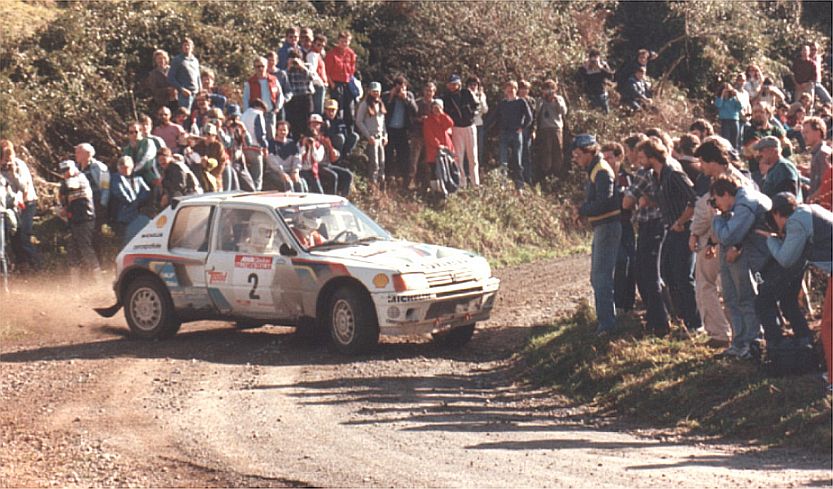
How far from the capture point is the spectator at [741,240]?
11.7 meters

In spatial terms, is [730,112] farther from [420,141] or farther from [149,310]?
[149,310]

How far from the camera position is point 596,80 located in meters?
28.3

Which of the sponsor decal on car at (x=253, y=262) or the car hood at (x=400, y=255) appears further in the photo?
the sponsor decal on car at (x=253, y=262)

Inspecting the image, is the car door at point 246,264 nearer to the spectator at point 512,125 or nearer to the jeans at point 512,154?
the spectator at point 512,125

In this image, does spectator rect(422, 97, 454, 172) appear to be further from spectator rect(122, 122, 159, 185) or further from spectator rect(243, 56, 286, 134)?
spectator rect(122, 122, 159, 185)

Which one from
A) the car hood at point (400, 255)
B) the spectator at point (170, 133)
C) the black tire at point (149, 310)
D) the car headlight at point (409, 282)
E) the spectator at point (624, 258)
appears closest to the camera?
the car headlight at point (409, 282)

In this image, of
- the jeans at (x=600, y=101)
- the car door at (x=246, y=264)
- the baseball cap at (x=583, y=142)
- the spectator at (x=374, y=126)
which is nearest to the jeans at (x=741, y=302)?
the baseball cap at (x=583, y=142)

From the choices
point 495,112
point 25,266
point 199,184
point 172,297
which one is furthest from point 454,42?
point 172,297

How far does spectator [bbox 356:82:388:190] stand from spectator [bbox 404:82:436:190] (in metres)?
0.73

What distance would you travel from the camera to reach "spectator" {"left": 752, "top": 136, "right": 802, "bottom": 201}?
12672 mm

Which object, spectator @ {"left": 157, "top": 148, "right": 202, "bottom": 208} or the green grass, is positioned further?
spectator @ {"left": 157, "top": 148, "right": 202, "bottom": 208}

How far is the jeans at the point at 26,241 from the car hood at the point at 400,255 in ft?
20.1

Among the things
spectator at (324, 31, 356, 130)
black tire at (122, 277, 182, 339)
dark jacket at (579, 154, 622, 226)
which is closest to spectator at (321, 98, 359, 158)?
spectator at (324, 31, 356, 130)

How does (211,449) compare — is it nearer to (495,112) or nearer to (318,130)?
(318,130)
